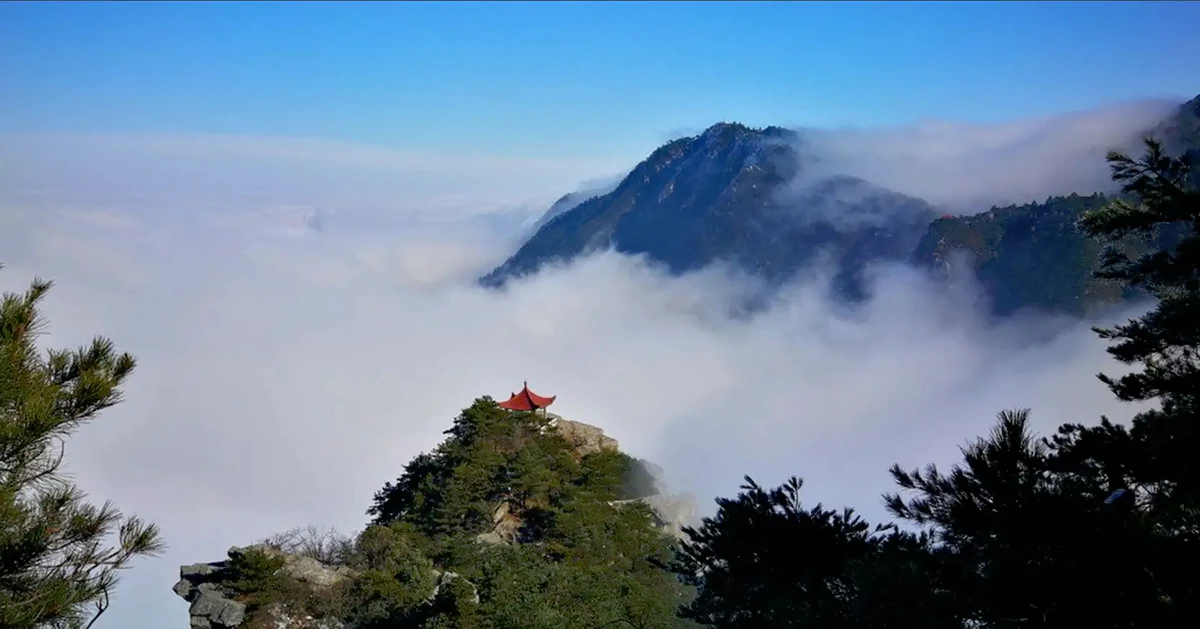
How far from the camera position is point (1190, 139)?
111375 millimetres

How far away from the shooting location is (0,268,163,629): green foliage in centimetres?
546

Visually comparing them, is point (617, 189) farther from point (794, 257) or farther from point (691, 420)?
point (691, 420)

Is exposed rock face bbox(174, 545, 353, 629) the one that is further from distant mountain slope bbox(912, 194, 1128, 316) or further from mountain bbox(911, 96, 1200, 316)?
mountain bbox(911, 96, 1200, 316)

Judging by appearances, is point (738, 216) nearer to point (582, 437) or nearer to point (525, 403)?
point (525, 403)

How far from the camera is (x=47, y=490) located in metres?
5.80

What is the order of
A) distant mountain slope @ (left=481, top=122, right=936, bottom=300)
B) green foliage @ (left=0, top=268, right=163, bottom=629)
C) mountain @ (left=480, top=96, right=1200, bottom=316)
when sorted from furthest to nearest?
1. distant mountain slope @ (left=481, top=122, right=936, bottom=300)
2. mountain @ (left=480, top=96, right=1200, bottom=316)
3. green foliage @ (left=0, top=268, right=163, bottom=629)

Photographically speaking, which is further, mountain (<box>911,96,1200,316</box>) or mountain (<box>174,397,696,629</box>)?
mountain (<box>911,96,1200,316</box>)

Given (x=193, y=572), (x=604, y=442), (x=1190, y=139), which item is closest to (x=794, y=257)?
(x=1190, y=139)

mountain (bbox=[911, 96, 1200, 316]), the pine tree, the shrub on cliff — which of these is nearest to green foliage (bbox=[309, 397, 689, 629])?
the shrub on cliff

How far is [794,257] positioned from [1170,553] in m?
155

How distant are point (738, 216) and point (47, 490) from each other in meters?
159

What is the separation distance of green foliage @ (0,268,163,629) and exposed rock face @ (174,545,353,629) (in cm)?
1115

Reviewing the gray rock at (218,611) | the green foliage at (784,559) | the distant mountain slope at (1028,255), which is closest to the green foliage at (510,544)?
the green foliage at (784,559)

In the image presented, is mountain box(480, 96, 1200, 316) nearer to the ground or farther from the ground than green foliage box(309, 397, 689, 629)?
farther from the ground
